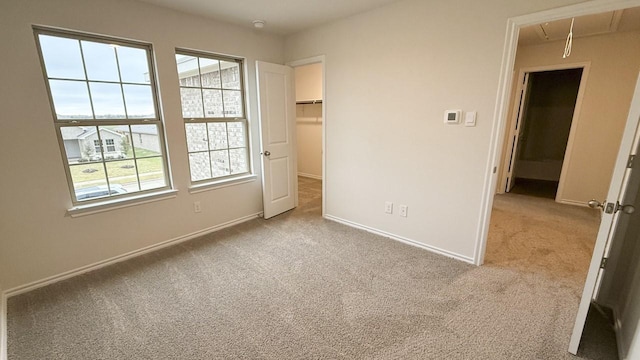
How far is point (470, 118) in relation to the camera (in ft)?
7.50

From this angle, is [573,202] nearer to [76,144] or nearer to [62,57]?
[76,144]

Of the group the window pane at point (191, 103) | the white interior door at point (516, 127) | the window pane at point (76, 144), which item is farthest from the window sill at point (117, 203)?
the white interior door at point (516, 127)

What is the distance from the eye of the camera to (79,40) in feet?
7.25

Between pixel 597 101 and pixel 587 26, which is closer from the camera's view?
pixel 587 26

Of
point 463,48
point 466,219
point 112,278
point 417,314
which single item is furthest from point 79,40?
point 466,219

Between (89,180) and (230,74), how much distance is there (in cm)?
185

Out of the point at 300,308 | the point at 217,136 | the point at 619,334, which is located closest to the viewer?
the point at 619,334

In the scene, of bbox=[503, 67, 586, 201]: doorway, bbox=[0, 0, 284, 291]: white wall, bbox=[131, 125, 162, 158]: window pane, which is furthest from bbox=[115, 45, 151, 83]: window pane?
bbox=[503, 67, 586, 201]: doorway

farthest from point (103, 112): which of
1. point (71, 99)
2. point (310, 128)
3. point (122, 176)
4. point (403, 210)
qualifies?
point (310, 128)

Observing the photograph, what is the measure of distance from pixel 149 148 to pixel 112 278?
126 centimetres

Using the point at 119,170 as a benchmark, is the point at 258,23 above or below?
above

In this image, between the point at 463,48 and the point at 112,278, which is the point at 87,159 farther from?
the point at 463,48

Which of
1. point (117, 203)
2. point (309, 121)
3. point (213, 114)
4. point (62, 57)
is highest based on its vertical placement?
point (62, 57)

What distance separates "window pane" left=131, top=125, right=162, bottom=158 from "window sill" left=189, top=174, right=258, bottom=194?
53 cm
